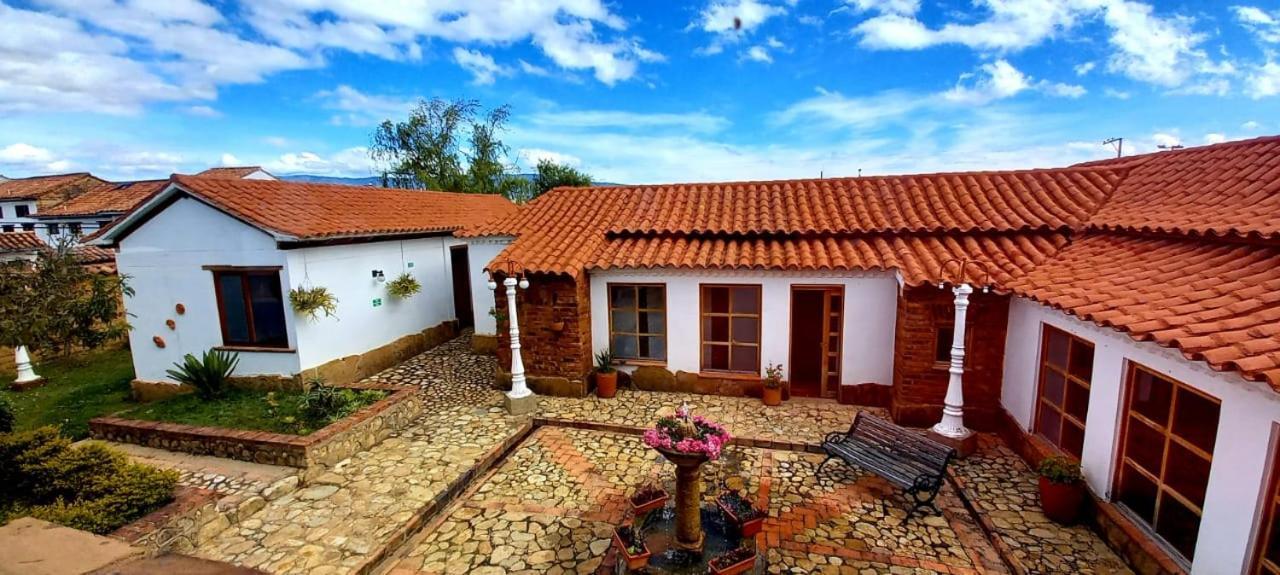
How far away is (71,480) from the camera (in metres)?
5.33

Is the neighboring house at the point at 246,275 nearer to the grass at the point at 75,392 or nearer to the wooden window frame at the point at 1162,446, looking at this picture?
the grass at the point at 75,392

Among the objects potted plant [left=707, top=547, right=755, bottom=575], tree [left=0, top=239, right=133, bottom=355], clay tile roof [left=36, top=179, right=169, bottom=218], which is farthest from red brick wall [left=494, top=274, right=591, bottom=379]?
clay tile roof [left=36, top=179, right=169, bottom=218]

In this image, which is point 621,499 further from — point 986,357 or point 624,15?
point 624,15

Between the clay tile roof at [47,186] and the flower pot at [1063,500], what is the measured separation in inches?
2075

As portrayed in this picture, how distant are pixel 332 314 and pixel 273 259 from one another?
148 centimetres

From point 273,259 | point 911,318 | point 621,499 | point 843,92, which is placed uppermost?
point 843,92

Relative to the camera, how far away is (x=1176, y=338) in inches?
156

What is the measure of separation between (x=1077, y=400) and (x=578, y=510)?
616cm

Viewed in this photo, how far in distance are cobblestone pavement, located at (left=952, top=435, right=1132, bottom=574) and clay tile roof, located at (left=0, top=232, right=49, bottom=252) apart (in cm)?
2328

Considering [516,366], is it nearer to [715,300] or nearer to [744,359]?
[715,300]

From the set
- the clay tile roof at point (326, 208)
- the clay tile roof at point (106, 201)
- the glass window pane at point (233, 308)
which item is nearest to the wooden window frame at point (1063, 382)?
the clay tile roof at point (326, 208)

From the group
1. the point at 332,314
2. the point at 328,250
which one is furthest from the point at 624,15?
the point at 332,314

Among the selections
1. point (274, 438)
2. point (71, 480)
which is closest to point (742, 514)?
point (274, 438)

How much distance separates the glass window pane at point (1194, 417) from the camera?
445 centimetres
